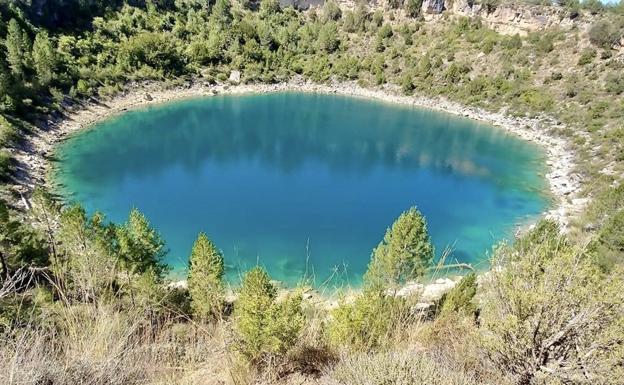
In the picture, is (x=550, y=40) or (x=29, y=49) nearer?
(x=29, y=49)

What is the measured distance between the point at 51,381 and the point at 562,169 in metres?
52.8

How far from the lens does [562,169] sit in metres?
46.7

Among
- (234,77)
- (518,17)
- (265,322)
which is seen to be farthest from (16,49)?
(518,17)

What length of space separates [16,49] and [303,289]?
57.7 metres

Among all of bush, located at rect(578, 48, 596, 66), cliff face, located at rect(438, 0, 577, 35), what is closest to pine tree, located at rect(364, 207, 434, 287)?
bush, located at rect(578, 48, 596, 66)

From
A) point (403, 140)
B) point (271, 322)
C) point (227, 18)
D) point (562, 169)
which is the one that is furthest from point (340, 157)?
point (227, 18)

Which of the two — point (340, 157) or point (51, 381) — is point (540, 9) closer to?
point (340, 157)

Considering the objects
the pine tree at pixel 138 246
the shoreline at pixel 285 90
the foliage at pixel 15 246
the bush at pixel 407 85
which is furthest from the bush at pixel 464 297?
the bush at pixel 407 85

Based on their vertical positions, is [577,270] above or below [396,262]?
above

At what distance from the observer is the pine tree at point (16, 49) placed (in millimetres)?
48906

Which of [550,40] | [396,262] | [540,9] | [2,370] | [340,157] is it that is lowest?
[340,157]

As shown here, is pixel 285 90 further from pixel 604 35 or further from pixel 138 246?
pixel 138 246

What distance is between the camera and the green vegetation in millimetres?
5355

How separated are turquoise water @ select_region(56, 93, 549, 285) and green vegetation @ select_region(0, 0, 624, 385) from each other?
4.97 metres
